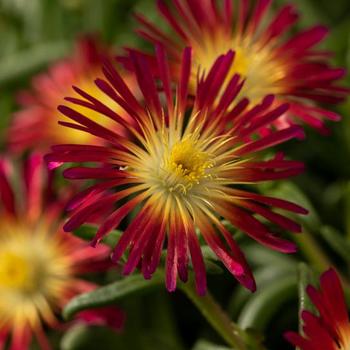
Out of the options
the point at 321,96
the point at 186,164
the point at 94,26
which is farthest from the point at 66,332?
the point at 94,26

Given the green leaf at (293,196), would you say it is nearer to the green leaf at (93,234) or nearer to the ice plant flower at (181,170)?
the ice plant flower at (181,170)

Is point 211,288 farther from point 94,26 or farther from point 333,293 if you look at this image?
point 94,26

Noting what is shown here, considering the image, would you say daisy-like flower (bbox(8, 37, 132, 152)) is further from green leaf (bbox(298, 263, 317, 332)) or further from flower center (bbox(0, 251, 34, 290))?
green leaf (bbox(298, 263, 317, 332))

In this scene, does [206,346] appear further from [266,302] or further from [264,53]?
[264,53]

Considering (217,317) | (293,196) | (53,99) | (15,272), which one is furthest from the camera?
(53,99)

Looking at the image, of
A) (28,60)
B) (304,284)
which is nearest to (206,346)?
(304,284)

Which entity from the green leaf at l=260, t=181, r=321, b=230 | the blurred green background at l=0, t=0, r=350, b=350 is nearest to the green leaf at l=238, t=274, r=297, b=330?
the blurred green background at l=0, t=0, r=350, b=350

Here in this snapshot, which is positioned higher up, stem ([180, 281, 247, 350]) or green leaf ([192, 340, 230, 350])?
stem ([180, 281, 247, 350])
